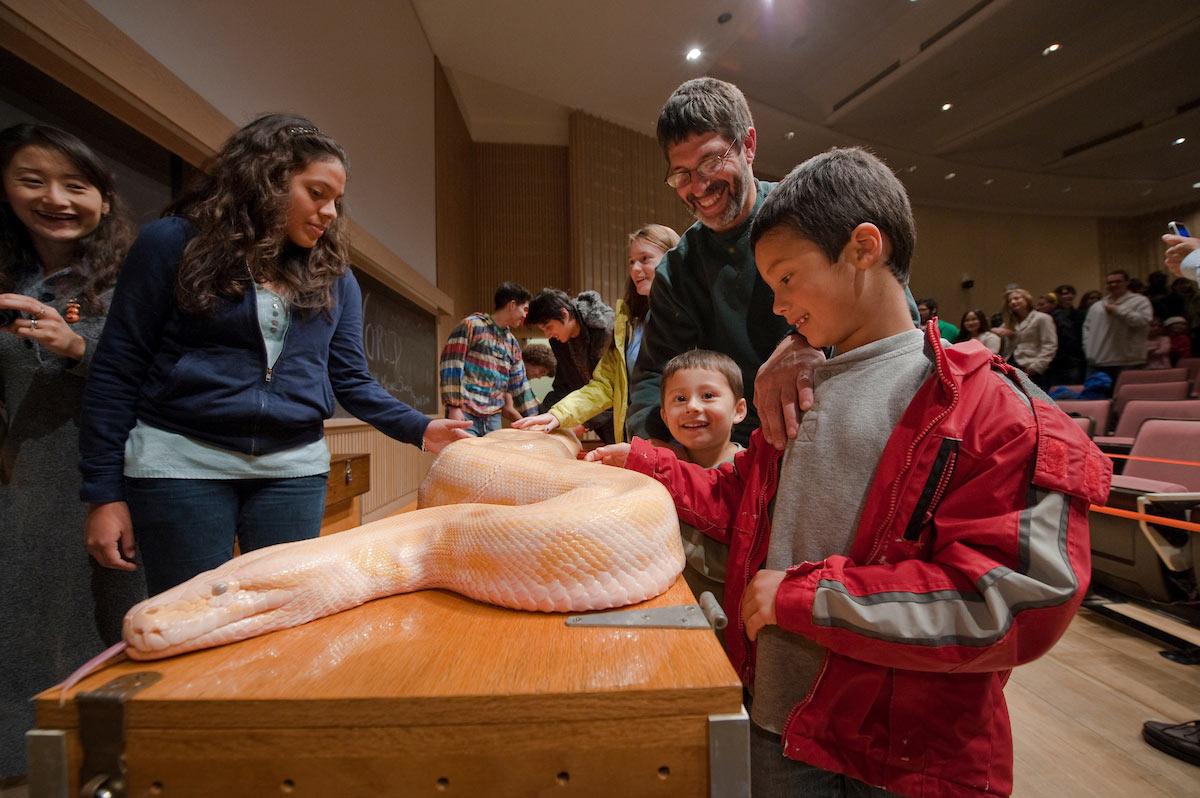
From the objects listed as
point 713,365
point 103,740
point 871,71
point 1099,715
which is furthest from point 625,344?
point 871,71

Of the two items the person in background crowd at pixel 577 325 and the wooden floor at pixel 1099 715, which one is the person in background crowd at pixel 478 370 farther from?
the wooden floor at pixel 1099 715

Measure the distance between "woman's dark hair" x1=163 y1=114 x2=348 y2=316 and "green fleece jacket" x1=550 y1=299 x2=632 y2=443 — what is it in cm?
127

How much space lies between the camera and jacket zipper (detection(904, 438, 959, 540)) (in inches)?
29.5

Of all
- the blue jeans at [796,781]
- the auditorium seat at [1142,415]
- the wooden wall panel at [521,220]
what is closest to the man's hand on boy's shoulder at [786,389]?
the blue jeans at [796,781]

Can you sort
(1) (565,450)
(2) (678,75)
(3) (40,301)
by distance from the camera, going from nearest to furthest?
(3) (40,301) → (1) (565,450) → (2) (678,75)

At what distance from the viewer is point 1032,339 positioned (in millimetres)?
6051

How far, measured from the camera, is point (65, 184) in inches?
55.4

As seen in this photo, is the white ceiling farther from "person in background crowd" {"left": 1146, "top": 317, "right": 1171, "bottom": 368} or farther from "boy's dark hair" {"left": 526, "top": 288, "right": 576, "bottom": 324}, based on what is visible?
"boy's dark hair" {"left": 526, "top": 288, "right": 576, "bottom": 324}

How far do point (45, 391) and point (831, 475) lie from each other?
6.32 ft

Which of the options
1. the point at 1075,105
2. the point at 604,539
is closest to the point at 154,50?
the point at 604,539

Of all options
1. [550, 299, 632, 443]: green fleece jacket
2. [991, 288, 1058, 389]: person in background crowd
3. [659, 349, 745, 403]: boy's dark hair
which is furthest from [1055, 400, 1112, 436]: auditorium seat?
[659, 349, 745, 403]: boy's dark hair

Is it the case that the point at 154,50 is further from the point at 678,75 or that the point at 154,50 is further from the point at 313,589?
the point at 678,75

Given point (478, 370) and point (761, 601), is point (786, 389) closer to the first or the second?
point (761, 601)

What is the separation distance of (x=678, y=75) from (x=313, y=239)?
6.62 m
